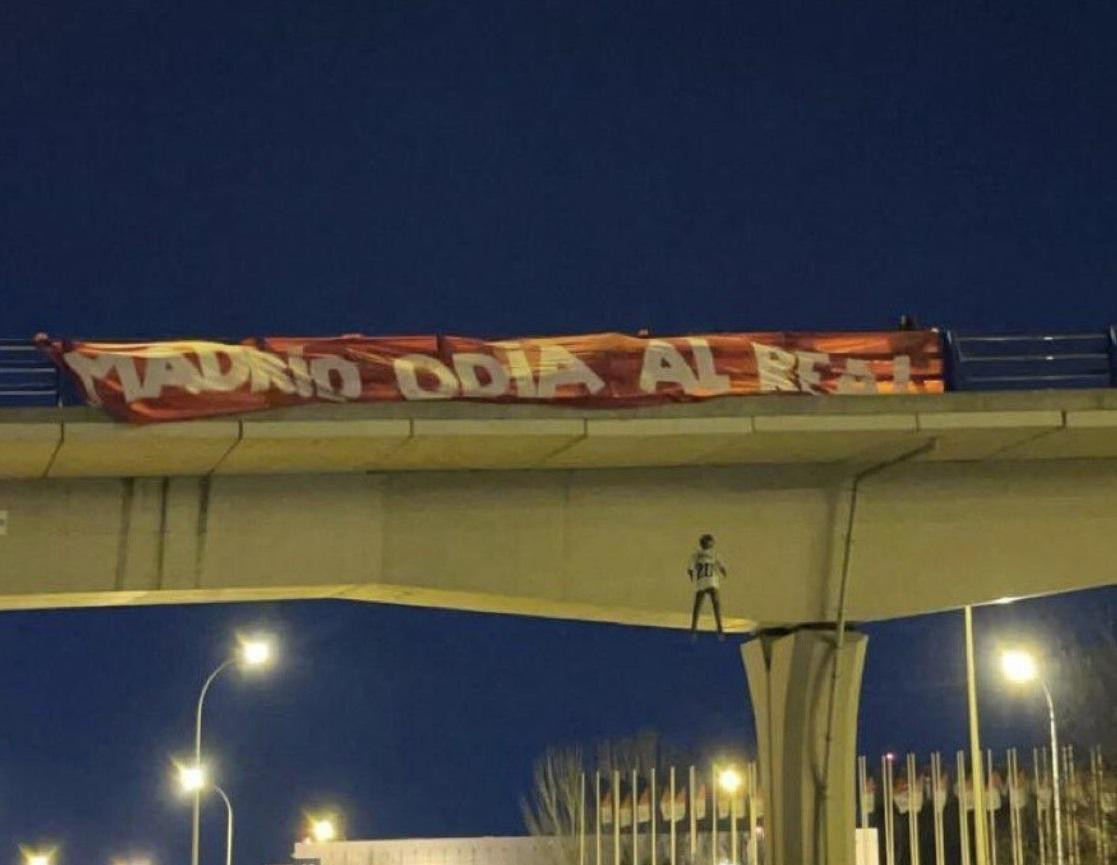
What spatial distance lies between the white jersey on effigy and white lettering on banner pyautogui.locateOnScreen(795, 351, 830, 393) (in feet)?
8.85

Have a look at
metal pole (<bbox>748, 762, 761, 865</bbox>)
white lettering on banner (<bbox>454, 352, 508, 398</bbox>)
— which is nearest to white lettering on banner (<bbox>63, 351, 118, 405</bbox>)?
white lettering on banner (<bbox>454, 352, 508, 398</bbox>)

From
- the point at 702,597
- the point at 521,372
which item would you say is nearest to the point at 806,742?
the point at 702,597

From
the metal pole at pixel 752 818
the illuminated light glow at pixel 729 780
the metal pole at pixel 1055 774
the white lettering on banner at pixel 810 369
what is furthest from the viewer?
the illuminated light glow at pixel 729 780

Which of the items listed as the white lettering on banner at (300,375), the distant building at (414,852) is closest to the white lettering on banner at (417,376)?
the white lettering on banner at (300,375)

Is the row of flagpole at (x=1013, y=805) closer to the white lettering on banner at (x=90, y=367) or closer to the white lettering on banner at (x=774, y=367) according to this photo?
the white lettering on banner at (x=774, y=367)

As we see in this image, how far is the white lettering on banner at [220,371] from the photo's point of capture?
2020 centimetres

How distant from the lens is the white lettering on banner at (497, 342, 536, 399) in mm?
21234

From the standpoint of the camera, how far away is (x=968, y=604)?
23.5 meters

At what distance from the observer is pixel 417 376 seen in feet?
69.5

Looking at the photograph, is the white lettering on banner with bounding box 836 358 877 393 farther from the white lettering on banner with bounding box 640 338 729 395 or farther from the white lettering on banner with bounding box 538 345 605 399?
the white lettering on banner with bounding box 538 345 605 399

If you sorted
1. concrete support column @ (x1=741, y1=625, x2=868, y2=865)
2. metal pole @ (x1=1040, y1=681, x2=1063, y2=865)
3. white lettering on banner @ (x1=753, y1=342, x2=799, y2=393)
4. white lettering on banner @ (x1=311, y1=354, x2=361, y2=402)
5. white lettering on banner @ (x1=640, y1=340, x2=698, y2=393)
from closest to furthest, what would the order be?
white lettering on banner @ (x1=311, y1=354, x2=361, y2=402) → white lettering on banner @ (x1=640, y1=340, x2=698, y2=393) → concrete support column @ (x1=741, y1=625, x2=868, y2=865) → white lettering on banner @ (x1=753, y1=342, x2=799, y2=393) → metal pole @ (x1=1040, y1=681, x2=1063, y2=865)

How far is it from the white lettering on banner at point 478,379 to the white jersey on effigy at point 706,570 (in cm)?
286

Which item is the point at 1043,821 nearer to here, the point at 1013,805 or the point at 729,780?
the point at 1013,805

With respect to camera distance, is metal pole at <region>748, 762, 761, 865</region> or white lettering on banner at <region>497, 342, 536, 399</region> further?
metal pole at <region>748, 762, 761, 865</region>
